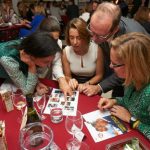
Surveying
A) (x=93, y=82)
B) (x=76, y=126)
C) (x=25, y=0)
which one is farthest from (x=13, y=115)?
(x=25, y=0)

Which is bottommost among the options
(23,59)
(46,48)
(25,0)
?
(25,0)

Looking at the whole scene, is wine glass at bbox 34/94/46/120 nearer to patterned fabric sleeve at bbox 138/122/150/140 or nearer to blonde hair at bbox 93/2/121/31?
patterned fabric sleeve at bbox 138/122/150/140

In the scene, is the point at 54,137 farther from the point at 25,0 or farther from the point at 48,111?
the point at 25,0

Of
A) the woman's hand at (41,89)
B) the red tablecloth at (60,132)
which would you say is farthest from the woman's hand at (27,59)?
the red tablecloth at (60,132)

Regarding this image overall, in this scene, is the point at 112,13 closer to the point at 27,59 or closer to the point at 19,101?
the point at 27,59

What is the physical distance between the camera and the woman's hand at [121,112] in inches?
56.8

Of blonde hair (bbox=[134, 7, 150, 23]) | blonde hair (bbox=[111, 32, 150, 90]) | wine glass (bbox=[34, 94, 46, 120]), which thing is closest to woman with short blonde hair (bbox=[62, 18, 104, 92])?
wine glass (bbox=[34, 94, 46, 120])

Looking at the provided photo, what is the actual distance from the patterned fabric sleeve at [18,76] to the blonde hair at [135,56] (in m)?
0.80

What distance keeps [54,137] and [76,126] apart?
0.16 m

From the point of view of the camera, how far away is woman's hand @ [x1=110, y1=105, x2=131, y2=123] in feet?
4.73

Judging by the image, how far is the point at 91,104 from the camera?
1667mm

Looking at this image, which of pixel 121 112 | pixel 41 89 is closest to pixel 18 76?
pixel 41 89

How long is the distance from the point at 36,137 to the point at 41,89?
57cm

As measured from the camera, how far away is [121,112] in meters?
1.49
